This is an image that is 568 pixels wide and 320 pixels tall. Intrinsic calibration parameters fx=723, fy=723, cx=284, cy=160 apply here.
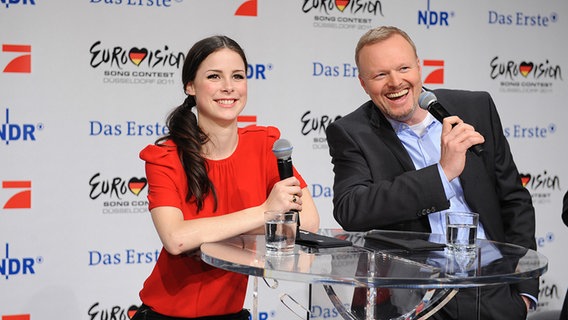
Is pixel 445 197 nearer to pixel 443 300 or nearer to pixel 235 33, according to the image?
pixel 443 300

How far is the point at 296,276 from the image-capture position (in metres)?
1.94

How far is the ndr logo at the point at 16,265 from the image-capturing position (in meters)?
4.54

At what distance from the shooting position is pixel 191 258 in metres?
2.65

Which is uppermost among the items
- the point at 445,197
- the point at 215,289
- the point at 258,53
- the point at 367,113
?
the point at 258,53

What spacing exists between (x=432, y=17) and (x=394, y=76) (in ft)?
8.72

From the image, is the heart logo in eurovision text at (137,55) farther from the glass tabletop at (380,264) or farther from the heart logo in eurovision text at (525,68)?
the heart logo in eurovision text at (525,68)

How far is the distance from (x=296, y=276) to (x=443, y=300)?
0.62 metres

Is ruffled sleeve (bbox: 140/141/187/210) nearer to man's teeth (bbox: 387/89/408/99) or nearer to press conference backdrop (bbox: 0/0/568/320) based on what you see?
man's teeth (bbox: 387/89/408/99)

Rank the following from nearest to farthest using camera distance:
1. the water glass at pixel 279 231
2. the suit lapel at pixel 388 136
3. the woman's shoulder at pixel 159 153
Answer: the water glass at pixel 279 231 → the woman's shoulder at pixel 159 153 → the suit lapel at pixel 388 136

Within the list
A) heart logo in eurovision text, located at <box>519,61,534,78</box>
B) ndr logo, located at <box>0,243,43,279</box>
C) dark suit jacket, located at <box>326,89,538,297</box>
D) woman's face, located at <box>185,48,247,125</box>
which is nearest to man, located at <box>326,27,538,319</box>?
dark suit jacket, located at <box>326,89,538,297</box>

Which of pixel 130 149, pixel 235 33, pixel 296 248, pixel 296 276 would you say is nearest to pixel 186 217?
pixel 296 248

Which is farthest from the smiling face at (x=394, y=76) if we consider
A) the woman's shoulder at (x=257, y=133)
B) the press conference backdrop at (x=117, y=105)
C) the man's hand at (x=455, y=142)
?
the press conference backdrop at (x=117, y=105)

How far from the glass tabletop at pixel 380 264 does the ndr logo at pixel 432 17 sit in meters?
3.12

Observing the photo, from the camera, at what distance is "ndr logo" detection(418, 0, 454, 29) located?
5.40 metres
